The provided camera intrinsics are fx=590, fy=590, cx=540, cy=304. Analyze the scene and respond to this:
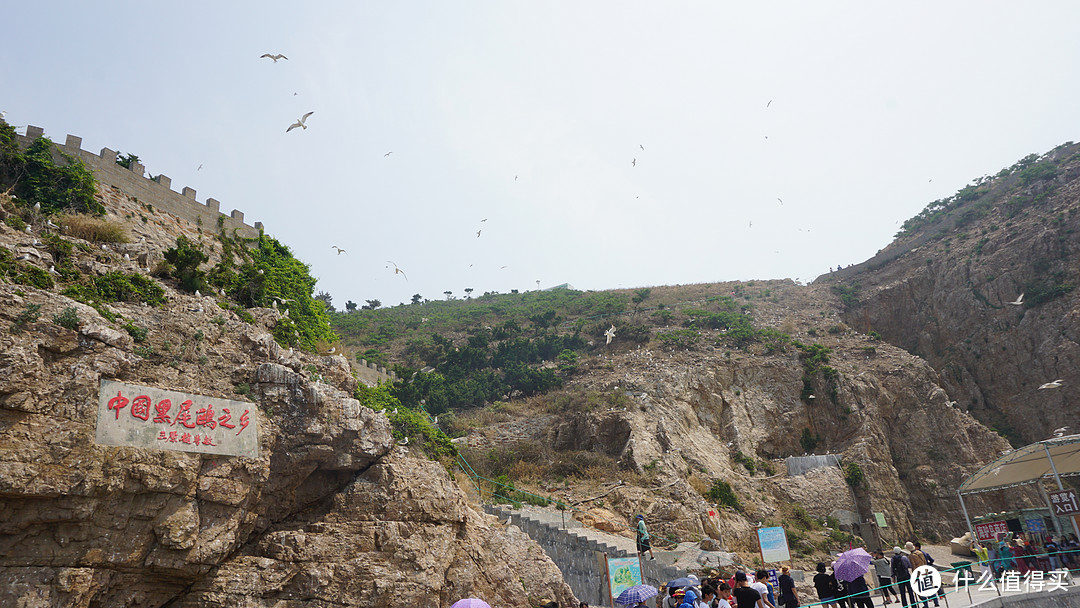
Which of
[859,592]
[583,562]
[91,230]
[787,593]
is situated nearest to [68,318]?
[91,230]

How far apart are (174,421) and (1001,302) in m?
44.9

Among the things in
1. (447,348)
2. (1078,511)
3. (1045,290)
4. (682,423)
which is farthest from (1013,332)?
(447,348)

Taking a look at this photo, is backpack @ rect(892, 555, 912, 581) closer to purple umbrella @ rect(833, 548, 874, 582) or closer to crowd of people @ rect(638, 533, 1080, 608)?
crowd of people @ rect(638, 533, 1080, 608)

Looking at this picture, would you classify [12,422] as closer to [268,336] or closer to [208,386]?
[208,386]

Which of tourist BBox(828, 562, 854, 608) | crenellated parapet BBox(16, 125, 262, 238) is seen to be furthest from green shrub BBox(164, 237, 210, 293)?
tourist BBox(828, 562, 854, 608)

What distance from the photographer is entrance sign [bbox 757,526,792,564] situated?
13000mm

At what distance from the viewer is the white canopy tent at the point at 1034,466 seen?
1386cm

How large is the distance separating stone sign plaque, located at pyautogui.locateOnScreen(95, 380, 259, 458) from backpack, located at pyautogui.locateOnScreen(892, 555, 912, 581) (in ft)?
36.3

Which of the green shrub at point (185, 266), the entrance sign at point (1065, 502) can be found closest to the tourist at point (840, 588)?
the entrance sign at point (1065, 502)

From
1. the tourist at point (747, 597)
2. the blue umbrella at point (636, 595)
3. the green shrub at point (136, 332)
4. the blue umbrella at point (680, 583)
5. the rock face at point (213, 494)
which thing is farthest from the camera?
the green shrub at point (136, 332)

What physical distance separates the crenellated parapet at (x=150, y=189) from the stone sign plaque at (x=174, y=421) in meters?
9.26

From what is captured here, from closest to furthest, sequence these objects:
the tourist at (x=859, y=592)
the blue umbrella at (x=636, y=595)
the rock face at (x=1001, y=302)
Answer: the blue umbrella at (x=636, y=595)
the tourist at (x=859, y=592)
the rock face at (x=1001, y=302)

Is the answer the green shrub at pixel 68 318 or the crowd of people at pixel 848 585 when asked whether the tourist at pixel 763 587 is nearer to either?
the crowd of people at pixel 848 585

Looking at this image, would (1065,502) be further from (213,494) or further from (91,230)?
(91,230)
